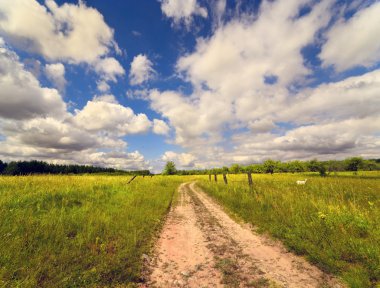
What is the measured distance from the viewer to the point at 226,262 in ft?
18.5

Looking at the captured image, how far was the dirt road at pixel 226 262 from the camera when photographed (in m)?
4.70

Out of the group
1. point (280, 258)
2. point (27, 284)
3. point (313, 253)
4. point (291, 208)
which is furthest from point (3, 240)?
point (291, 208)

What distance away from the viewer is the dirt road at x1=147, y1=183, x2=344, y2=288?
4.70 m

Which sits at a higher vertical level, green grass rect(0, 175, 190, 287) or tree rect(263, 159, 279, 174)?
tree rect(263, 159, 279, 174)

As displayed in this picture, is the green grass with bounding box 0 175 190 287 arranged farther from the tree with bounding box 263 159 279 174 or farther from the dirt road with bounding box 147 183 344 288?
the tree with bounding box 263 159 279 174

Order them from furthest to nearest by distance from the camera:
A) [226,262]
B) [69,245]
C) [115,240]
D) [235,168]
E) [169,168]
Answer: [235,168]
[169,168]
[115,240]
[69,245]
[226,262]

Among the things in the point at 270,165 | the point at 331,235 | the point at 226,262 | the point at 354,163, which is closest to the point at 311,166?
the point at 354,163

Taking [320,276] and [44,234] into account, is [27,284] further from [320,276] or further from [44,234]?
[320,276]

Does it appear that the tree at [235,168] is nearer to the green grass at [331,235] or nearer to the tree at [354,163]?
the tree at [354,163]

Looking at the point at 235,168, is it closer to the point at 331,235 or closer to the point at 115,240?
the point at 331,235

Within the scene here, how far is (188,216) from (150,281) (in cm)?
685

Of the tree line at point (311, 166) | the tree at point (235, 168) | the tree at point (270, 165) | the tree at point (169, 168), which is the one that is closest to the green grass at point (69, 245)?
the tree line at point (311, 166)

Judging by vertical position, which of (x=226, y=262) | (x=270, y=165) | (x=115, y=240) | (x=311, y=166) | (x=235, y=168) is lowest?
(x=226, y=262)

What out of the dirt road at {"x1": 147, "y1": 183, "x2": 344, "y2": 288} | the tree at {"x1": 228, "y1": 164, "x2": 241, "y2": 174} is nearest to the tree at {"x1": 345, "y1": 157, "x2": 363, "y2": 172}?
the tree at {"x1": 228, "y1": 164, "x2": 241, "y2": 174}
